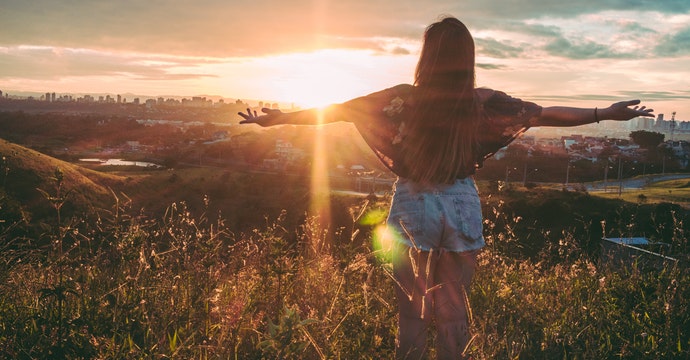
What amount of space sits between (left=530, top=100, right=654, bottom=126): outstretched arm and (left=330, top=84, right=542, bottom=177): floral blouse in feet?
0.19

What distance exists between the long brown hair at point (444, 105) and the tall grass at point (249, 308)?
0.58 m

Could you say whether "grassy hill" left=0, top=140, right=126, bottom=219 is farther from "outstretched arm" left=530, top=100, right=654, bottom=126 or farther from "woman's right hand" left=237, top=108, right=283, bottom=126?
"outstretched arm" left=530, top=100, right=654, bottom=126

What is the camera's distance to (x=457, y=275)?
2.38 metres

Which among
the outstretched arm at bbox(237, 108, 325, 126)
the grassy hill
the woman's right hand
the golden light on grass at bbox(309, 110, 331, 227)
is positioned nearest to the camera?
the outstretched arm at bbox(237, 108, 325, 126)

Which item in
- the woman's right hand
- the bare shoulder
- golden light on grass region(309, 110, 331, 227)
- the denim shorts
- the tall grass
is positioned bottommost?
golden light on grass region(309, 110, 331, 227)

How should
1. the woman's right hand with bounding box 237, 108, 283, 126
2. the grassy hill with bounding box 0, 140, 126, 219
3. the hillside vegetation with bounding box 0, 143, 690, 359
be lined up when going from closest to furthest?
the hillside vegetation with bounding box 0, 143, 690, 359 < the woman's right hand with bounding box 237, 108, 283, 126 < the grassy hill with bounding box 0, 140, 126, 219

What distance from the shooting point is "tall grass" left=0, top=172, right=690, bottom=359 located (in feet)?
7.53

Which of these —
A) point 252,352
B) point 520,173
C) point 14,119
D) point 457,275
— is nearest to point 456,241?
point 457,275

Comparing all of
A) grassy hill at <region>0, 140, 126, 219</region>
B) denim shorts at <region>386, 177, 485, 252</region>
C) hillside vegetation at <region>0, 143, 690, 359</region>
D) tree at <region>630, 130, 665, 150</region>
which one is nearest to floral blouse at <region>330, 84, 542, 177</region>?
denim shorts at <region>386, 177, 485, 252</region>

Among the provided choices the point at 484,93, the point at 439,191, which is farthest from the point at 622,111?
the point at 439,191

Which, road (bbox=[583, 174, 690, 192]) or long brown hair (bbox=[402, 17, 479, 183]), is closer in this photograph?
long brown hair (bbox=[402, 17, 479, 183])

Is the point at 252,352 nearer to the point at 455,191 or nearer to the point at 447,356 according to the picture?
the point at 447,356

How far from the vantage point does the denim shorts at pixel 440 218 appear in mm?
2328

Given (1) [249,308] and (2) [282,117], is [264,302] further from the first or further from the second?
(2) [282,117]
